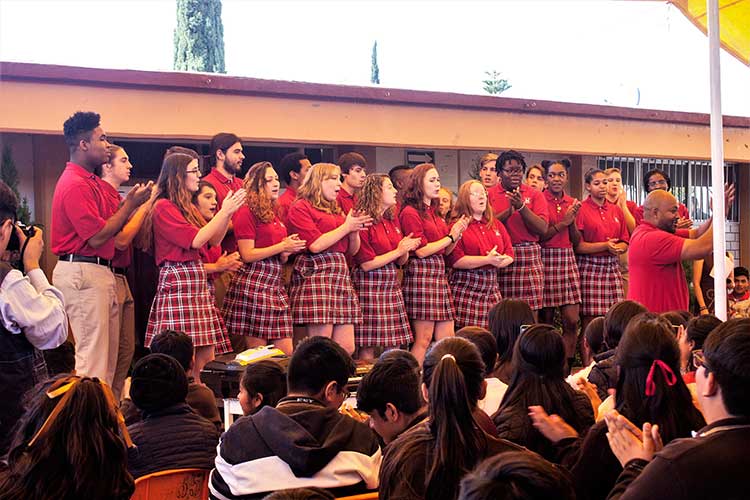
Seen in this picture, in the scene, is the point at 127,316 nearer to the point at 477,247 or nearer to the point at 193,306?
the point at 193,306

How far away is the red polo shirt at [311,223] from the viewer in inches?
262

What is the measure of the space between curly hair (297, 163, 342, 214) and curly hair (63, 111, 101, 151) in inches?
62.4

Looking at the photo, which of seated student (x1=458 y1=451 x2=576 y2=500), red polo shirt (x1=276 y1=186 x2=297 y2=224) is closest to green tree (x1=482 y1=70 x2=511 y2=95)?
red polo shirt (x1=276 y1=186 x2=297 y2=224)

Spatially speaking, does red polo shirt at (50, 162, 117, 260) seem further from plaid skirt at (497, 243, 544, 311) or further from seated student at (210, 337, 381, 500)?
plaid skirt at (497, 243, 544, 311)

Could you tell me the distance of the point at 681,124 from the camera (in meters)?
10.4

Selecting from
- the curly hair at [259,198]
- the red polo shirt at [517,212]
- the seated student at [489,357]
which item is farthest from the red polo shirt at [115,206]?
the red polo shirt at [517,212]

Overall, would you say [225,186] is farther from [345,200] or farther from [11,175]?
[11,175]

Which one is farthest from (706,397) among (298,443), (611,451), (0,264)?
(0,264)

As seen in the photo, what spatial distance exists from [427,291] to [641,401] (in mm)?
4301

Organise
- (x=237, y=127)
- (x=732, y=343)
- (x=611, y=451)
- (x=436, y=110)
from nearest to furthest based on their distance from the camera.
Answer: (x=732, y=343) → (x=611, y=451) → (x=237, y=127) → (x=436, y=110)

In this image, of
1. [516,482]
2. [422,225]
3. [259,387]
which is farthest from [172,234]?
[516,482]

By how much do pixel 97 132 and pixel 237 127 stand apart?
1604mm

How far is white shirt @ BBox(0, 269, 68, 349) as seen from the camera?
13.2 feet

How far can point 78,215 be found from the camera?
577 cm
